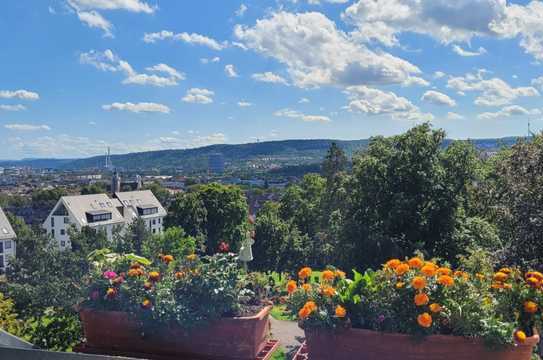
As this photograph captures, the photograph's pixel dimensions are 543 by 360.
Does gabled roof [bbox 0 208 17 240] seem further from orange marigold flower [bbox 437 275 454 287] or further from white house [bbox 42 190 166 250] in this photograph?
orange marigold flower [bbox 437 275 454 287]

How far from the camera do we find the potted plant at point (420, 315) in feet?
7.09

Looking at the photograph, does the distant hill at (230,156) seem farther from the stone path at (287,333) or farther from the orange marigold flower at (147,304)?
the orange marigold flower at (147,304)

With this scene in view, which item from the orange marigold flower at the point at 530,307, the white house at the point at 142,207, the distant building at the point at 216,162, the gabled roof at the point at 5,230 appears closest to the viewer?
the orange marigold flower at the point at 530,307

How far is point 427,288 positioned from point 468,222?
8.23 metres

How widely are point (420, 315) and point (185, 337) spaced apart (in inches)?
47.7

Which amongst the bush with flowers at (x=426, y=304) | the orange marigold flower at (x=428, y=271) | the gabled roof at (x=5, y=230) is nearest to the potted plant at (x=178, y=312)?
the bush with flowers at (x=426, y=304)

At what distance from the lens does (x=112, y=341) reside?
274 centimetres

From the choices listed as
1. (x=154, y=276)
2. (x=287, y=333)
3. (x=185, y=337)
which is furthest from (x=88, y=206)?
(x=185, y=337)

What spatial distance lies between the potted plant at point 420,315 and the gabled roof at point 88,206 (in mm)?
36474

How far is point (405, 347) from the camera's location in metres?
2.20

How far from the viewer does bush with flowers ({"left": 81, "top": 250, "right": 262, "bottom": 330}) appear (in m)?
2.54

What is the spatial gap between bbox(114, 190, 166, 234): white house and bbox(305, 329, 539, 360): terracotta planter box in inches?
1652

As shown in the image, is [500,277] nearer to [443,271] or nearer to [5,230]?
[443,271]

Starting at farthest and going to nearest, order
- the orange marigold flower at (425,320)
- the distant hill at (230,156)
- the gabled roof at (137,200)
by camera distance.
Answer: the distant hill at (230,156) → the gabled roof at (137,200) → the orange marigold flower at (425,320)
